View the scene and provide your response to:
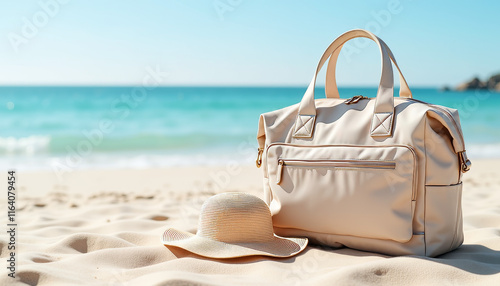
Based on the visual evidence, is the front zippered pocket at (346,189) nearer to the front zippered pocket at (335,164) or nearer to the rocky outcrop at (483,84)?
the front zippered pocket at (335,164)

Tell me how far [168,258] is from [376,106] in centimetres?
124

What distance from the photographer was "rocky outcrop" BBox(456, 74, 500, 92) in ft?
144

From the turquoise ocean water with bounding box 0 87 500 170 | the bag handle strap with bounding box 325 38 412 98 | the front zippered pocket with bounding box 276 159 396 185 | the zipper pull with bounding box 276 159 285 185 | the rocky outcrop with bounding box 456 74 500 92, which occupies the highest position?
the rocky outcrop with bounding box 456 74 500 92

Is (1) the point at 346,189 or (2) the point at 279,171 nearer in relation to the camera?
(1) the point at 346,189

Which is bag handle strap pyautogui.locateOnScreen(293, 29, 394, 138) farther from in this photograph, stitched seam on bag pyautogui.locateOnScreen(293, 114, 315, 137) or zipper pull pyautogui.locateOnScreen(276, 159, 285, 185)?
zipper pull pyautogui.locateOnScreen(276, 159, 285, 185)

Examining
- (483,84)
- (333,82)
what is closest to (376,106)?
(333,82)

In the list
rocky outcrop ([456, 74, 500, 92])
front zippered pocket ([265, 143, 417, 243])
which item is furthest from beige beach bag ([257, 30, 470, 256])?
rocky outcrop ([456, 74, 500, 92])

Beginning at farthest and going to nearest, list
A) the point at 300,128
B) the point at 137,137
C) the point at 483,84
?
the point at 483,84
the point at 137,137
the point at 300,128

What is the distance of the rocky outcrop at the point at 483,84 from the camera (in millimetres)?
44000

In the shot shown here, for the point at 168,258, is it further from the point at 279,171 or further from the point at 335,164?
the point at 335,164

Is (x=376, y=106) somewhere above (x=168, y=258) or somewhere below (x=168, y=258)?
above

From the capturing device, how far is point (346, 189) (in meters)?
2.24

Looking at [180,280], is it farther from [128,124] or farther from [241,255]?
[128,124]

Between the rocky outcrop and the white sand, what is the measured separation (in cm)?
4529
